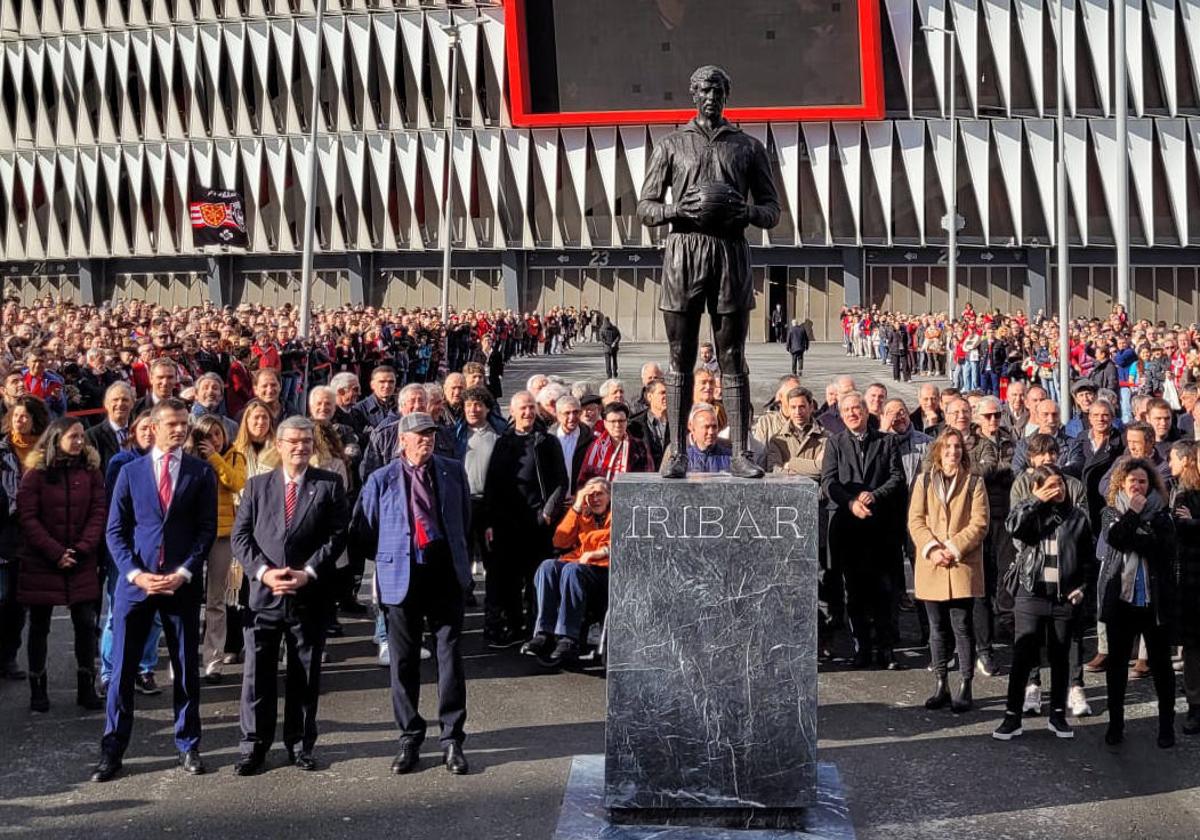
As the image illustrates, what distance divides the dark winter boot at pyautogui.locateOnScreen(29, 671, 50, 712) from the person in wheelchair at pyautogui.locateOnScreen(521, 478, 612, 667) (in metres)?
A: 3.55

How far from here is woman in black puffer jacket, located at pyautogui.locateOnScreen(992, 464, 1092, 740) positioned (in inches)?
336

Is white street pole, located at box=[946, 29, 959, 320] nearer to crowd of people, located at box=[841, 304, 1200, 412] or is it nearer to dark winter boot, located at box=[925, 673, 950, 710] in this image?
crowd of people, located at box=[841, 304, 1200, 412]

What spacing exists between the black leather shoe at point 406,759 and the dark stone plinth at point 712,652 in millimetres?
1419

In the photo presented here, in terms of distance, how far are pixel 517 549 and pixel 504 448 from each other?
2.79ft

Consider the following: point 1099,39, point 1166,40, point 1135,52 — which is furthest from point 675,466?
point 1166,40

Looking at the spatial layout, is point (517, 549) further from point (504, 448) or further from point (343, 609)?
point (343, 609)

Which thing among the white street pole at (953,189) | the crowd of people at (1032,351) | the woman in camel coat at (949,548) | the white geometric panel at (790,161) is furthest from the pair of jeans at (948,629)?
the white geometric panel at (790,161)

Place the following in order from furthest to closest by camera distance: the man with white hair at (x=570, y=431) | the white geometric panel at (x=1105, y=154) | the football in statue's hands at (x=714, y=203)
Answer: the white geometric panel at (x=1105, y=154)
the man with white hair at (x=570, y=431)
the football in statue's hands at (x=714, y=203)

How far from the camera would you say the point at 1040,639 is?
868 cm

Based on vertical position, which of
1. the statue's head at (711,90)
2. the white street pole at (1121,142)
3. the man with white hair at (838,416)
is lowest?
the man with white hair at (838,416)

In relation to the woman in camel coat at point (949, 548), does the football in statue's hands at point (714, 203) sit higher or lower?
higher

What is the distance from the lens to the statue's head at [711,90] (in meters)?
7.90

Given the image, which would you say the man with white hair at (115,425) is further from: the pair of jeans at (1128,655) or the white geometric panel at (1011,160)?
the white geometric panel at (1011,160)

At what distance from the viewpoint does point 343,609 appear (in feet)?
40.0
